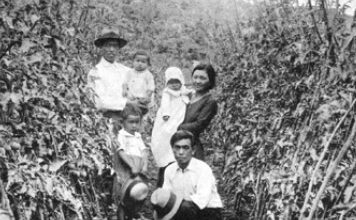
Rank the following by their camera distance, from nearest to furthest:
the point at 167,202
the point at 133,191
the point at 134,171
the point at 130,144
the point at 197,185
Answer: the point at 167,202 → the point at 197,185 → the point at 133,191 → the point at 134,171 → the point at 130,144

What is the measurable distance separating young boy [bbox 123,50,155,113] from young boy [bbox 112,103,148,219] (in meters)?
0.98

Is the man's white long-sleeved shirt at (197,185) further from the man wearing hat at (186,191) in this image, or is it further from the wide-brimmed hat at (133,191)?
the wide-brimmed hat at (133,191)

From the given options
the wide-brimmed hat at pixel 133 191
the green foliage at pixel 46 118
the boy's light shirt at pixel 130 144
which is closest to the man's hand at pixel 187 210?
the wide-brimmed hat at pixel 133 191

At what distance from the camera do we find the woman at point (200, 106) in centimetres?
443

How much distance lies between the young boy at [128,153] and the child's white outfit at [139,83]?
1.02 metres

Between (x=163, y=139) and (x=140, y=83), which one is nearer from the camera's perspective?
(x=163, y=139)

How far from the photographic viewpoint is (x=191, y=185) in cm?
365

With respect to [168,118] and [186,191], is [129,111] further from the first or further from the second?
[186,191]

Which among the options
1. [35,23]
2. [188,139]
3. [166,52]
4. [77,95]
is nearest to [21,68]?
[35,23]

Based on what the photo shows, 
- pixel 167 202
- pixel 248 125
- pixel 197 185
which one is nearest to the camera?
pixel 167 202

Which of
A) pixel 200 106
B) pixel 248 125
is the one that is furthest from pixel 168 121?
pixel 248 125

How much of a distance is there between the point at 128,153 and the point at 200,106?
2.66ft

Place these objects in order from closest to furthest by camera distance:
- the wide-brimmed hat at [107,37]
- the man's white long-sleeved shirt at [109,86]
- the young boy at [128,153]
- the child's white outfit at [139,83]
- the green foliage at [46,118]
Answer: the green foliage at [46,118] < the young boy at [128,153] < the man's white long-sleeved shirt at [109,86] < the wide-brimmed hat at [107,37] < the child's white outfit at [139,83]

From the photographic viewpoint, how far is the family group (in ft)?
11.8
